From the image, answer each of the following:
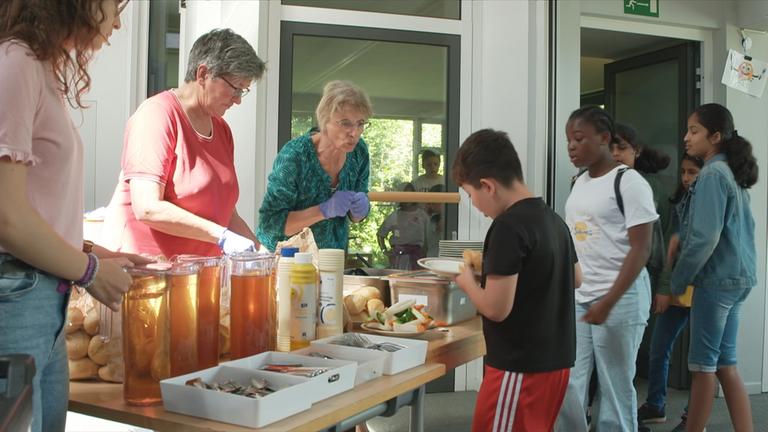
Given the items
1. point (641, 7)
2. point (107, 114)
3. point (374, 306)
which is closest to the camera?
point (374, 306)

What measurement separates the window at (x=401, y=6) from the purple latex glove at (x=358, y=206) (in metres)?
1.83

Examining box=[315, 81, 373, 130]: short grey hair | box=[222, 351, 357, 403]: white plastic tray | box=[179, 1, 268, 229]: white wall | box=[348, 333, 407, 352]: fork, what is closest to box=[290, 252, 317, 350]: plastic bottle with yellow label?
box=[348, 333, 407, 352]: fork

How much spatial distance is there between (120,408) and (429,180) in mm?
3298

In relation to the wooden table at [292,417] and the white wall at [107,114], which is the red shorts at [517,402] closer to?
the wooden table at [292,417]

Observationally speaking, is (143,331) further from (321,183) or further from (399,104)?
(399,104)

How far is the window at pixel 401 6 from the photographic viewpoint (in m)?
4.06

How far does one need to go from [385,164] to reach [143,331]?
3191 mm

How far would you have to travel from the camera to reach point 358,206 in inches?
102

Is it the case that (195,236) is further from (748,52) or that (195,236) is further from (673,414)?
(748,52)

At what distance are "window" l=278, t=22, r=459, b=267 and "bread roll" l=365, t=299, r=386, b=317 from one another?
2.31m

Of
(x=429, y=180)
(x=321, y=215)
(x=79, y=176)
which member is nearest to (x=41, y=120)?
(x=79, y=176)

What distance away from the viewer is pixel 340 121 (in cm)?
257

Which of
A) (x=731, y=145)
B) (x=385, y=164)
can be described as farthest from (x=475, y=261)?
(x=385, y=164)

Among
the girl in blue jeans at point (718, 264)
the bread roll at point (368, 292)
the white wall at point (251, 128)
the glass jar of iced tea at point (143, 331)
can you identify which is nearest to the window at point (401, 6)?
the white wall at point (251, 128)
